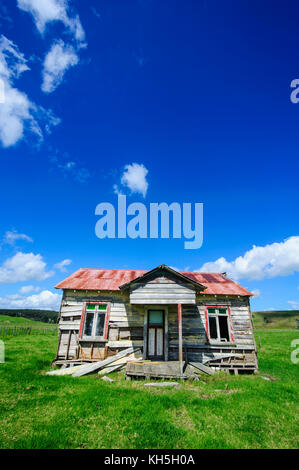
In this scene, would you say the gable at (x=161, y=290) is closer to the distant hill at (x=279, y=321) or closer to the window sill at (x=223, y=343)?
the window sill at (x=223, y=343)

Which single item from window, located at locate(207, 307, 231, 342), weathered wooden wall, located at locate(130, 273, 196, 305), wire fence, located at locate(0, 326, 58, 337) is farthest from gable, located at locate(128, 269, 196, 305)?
wire fence, located at locate(0, 326, 58, 337)

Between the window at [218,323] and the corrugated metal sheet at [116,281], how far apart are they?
1183 mm

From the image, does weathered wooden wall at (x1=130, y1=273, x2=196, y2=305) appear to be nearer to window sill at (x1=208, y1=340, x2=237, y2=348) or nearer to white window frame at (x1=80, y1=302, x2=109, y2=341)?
white window frame at (x1=80, y1=302, x2=109, y2=341)

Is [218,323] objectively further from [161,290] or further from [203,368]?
[161,290]

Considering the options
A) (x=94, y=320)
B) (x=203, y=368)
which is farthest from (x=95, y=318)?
(x=203, y=368)

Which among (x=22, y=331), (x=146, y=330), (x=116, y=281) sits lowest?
(x=22, y=331)

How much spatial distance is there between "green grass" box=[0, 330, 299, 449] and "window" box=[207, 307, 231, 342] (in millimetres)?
3383

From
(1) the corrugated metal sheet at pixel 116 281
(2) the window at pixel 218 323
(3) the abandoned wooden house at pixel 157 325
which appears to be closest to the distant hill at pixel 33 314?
(1) the corrugated metal sheet at pixel 116 281

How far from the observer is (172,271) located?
11984mm

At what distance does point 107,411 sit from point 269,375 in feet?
32.8

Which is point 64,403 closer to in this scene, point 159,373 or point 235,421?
point 159,373

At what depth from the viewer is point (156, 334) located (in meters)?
13.1

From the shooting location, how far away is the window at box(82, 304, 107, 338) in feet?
43.2

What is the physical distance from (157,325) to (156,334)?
0.51 meters
